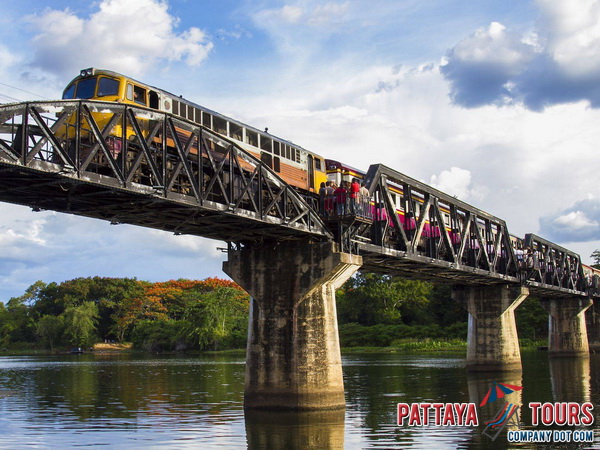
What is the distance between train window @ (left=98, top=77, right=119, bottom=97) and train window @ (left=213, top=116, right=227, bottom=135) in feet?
20.4

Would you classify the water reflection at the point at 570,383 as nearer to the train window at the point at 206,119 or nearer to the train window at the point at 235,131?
the train window at the point at 235,131

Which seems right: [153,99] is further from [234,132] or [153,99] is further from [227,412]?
[227,412]

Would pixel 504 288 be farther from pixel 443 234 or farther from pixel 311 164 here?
pixel 311 164

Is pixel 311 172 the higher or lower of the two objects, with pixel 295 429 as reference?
higher

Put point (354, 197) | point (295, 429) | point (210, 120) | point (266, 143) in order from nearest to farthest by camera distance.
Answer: point (295, 429), point (210, 120), point (354, 197), point (266, 143)

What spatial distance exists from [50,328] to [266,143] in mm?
124525

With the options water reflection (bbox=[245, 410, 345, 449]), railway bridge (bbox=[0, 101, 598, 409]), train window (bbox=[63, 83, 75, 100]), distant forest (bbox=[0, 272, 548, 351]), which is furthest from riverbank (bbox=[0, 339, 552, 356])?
train window (bbox=[63, 83, 75, 100])

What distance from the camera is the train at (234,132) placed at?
1164 inches

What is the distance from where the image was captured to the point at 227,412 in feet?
114

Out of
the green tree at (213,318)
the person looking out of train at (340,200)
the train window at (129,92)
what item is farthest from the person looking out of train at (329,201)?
the green tree at (213,318)

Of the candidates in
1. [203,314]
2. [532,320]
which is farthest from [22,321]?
[532,320]

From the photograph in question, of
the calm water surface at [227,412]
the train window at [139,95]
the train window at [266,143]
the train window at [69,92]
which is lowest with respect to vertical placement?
the calm water surface at [227,412]

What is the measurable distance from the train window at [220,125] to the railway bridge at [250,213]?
1295mm

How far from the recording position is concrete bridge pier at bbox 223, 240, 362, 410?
32.4 metres
